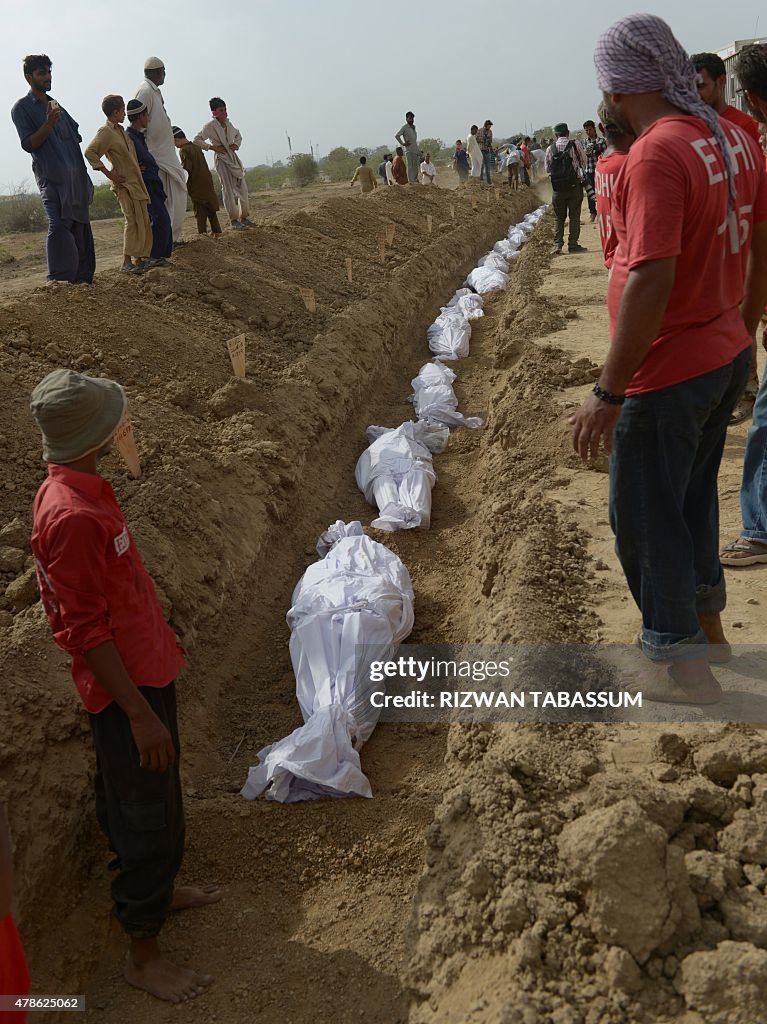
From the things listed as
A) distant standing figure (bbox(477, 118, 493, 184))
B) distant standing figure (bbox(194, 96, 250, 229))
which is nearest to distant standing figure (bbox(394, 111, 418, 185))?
distant standing figure (bbox(477, 118, 493, 184))

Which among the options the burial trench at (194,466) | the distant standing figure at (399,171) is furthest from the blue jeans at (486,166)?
the burial trench at (194,466)

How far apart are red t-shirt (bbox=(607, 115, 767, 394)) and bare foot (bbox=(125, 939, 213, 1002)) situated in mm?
2145

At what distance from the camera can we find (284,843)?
9.77 ft

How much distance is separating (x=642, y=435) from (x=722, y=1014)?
1.41 m

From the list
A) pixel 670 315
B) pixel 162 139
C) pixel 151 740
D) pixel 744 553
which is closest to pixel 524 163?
pixel 162 139

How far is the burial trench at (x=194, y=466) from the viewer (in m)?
2.77

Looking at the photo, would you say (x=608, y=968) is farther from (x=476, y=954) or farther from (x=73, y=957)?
(x=73, y=957)

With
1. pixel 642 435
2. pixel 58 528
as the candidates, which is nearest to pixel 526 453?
pixel 642 435

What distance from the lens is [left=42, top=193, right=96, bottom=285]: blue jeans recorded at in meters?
6.48

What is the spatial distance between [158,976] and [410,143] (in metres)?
19.1

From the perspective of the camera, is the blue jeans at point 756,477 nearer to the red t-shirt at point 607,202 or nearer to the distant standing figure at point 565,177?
the red t-shirt at point 607,202

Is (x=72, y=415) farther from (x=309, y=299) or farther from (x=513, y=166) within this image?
(x=513, y=166)

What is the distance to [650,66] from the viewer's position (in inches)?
84.7

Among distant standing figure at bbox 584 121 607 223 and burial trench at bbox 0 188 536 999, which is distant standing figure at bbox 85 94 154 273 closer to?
burial trench at bbox 0 188 536 999
